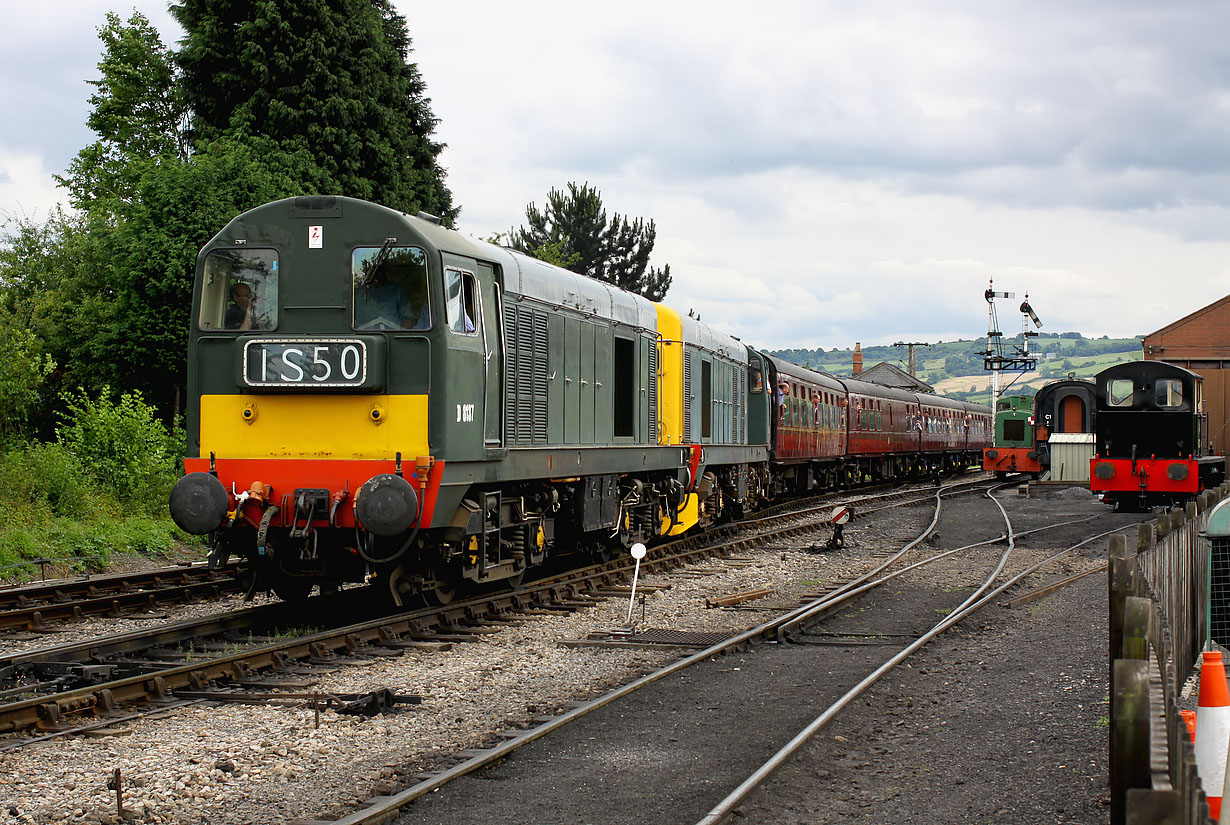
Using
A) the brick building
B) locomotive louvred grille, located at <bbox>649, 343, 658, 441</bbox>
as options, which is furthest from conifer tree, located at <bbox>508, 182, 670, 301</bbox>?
locomotive louvred grille, located at <bbox>649, 343, 658, 441</bbox>

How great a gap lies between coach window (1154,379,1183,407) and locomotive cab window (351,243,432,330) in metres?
22.6

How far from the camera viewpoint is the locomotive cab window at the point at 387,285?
34.4 feet

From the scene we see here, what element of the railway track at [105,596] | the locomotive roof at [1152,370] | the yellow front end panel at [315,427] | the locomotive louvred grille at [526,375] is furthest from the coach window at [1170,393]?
the yellow front end panel at [315,427]

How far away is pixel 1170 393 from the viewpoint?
27719 millimetres

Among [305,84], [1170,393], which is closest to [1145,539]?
[1170,393]

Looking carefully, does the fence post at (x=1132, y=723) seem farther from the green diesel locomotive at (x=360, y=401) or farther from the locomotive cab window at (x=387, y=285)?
the locomotive cab window at (x=387, y=285)

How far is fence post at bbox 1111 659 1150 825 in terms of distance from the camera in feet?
12.9

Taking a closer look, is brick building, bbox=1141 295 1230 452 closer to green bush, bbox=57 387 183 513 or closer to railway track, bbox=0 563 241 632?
green bush, bbox=57 387 183 513

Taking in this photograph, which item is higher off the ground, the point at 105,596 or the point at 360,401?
the point at 360,401

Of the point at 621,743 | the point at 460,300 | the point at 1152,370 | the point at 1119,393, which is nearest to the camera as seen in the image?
the point at 621,743

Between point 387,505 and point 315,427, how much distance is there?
1187mm

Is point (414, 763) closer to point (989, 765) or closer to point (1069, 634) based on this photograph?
point (989, 765)

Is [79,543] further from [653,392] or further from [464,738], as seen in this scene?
[464,738]

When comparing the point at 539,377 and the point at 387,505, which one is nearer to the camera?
the point at 387,505
